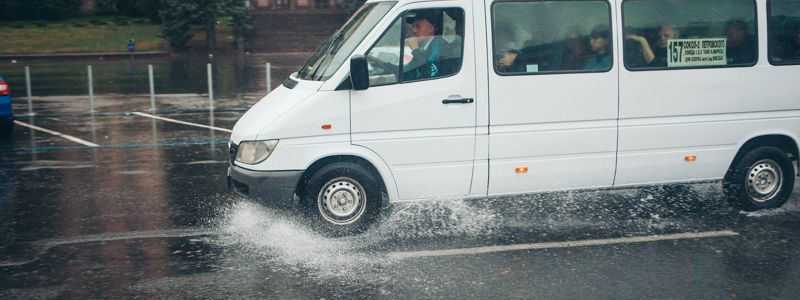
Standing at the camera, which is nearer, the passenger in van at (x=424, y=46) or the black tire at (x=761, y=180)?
the passenger in van at (x=424, y=46)

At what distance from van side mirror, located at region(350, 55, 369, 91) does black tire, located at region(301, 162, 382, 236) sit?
710 mm

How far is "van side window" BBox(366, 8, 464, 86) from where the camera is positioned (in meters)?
7.64

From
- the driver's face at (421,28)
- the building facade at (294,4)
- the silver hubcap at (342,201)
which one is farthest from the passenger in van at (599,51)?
the building facade at (294,4)

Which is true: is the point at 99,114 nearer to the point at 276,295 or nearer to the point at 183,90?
the point at 183,90

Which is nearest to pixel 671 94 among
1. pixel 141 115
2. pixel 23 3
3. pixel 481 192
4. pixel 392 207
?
pixel 481 192

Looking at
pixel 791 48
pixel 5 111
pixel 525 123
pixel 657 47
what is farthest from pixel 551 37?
pixel 5 111

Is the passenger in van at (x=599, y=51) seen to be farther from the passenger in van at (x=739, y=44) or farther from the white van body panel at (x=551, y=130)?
the passenger in van at (x=739, y=44)

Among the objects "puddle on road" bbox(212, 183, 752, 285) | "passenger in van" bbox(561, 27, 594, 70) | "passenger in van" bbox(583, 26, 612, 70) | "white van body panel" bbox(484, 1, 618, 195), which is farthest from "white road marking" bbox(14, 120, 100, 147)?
"passenger in van" bbox(583, 26, 612, 70)

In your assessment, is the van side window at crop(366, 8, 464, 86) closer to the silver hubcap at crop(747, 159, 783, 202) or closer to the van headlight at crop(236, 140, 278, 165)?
the van headlight at crop(236, 140, 278, 165)

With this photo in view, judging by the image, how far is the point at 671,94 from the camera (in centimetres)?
823

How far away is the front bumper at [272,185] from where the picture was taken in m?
7.53

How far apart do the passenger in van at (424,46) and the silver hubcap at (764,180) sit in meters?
3.33

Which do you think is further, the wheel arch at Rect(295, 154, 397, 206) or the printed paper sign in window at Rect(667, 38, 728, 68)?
the printed paper sign in window at Rect(667, 38, 728, 68)

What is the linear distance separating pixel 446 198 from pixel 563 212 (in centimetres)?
133
